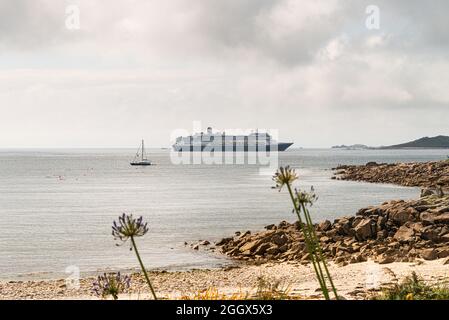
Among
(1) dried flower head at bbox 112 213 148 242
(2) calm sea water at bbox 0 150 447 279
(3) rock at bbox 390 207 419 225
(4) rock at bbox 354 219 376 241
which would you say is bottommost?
(2) calm sea water at bbox 0 150 447 279

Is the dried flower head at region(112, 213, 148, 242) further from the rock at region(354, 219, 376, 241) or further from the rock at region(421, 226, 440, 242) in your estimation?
the rock at region(354, 219, 376, 241)

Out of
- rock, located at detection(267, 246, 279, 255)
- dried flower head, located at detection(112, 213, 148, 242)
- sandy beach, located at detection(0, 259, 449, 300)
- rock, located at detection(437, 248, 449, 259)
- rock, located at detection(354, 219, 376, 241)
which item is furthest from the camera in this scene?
rock, located at detection(267, 246, 279, 255)

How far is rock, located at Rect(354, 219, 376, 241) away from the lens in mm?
21719

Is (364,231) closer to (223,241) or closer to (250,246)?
(250,246)

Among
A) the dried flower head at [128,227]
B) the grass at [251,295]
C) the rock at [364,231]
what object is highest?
the dried flower head at [128,227]

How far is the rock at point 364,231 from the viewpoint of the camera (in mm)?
21719

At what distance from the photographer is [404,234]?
20.3 meters

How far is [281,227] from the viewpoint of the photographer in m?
27.3

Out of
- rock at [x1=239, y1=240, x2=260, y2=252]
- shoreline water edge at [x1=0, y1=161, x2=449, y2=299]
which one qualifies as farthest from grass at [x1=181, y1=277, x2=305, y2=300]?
rock at [x1=239, y1=240, x2=260, y2=252]

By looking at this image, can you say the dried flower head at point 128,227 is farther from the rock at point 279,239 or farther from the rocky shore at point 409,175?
the rocky shore at point 409,175

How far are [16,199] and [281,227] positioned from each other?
109ft

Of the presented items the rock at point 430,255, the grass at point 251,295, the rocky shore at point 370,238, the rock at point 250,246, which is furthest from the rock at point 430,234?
the grass at point 251,295

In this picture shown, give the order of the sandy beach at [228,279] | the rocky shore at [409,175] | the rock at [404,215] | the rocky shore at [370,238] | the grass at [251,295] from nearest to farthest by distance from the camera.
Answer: the grass at [251,295] → the sandy beach at [228,279] → the rocky shore at [370,238] → the rock at [404,215] → the rocky shore at [409,175]
